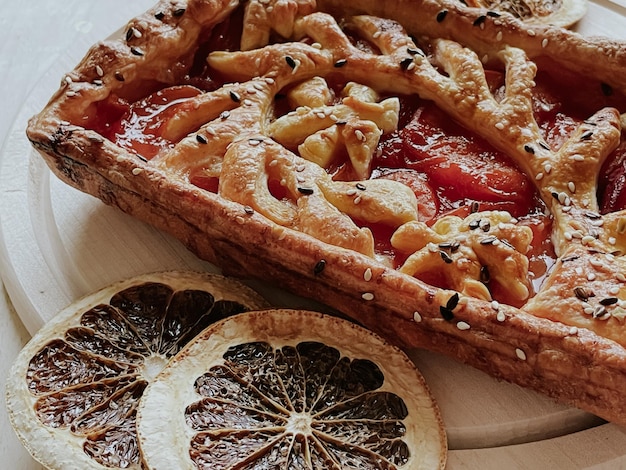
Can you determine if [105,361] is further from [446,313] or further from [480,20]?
[480,20]

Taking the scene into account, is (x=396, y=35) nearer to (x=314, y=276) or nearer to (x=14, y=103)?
(x=314, y=276)

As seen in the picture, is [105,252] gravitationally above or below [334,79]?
below

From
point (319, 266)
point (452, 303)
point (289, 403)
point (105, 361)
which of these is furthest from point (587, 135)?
point (105, 361)

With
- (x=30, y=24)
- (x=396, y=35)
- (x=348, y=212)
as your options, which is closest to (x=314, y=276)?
(x=348, y=212)

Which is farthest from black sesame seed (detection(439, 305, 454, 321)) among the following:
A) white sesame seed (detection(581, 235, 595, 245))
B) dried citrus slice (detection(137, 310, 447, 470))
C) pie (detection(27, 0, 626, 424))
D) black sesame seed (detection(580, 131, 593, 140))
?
black sesame seed (detection(580, 131, 593, 140))

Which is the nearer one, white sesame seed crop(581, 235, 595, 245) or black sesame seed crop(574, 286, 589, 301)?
black sesame seed crop(574, 286, 589, 301)

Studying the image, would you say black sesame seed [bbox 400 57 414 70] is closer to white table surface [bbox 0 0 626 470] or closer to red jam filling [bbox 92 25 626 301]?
red jam filling [bbox 92 25 626 301]

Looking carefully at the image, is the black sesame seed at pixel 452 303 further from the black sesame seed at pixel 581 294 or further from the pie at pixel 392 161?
the black sesame seed at pixel 581 294
